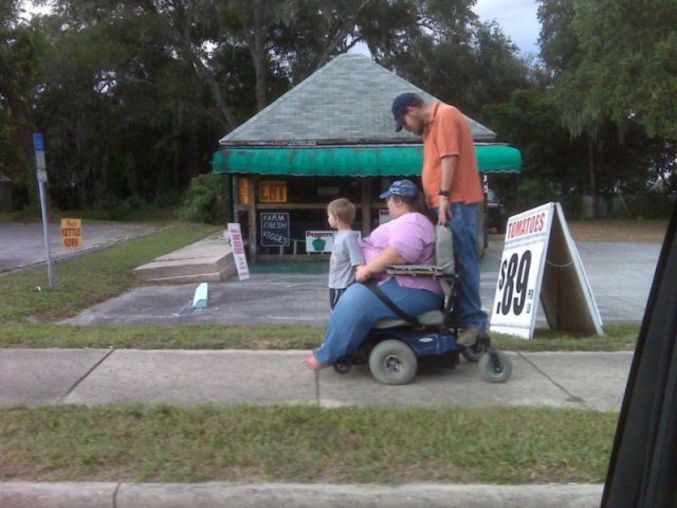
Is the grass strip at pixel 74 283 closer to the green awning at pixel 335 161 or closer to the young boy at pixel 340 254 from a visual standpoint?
the green awning at pixel 335 161

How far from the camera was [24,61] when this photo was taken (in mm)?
33125

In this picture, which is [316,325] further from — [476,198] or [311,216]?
A: [311,216]

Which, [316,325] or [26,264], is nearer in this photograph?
[316,325]

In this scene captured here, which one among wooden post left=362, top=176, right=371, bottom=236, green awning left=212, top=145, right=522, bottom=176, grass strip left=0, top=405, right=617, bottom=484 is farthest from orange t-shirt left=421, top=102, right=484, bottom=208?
wooden post left=362, top=176, right=371, bottom=236

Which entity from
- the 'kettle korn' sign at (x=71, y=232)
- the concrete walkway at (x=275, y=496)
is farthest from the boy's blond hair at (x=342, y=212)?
the 'kettle korn' sign at (x=71, y=232)

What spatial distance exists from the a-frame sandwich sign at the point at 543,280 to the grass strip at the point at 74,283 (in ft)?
17.6

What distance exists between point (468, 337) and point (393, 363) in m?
0.63

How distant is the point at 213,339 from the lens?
25.1 ft

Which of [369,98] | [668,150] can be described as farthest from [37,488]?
[668,150]

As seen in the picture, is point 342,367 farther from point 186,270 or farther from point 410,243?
point 186,270

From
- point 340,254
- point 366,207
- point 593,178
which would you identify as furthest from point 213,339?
point 593,178

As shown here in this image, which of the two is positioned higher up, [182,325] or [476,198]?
[476,198]

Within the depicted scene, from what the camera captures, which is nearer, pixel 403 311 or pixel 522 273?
pixel 403 311

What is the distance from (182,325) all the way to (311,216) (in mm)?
8462
